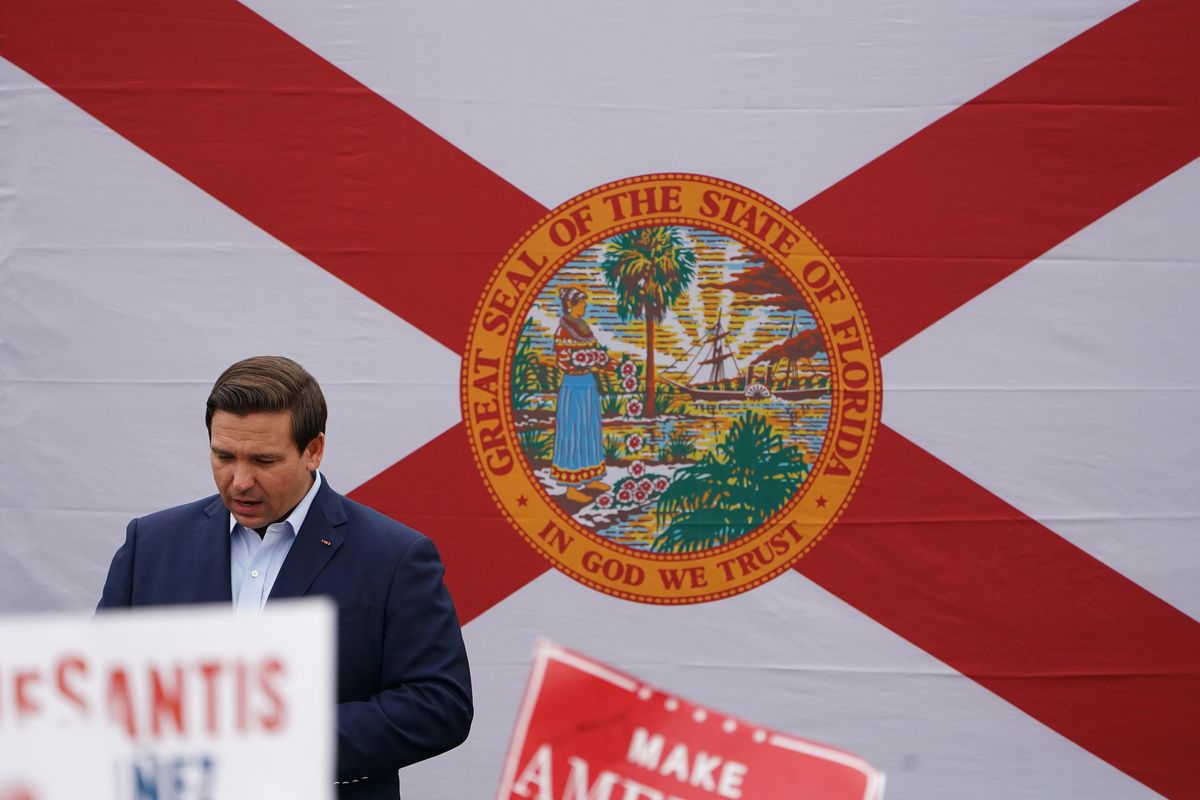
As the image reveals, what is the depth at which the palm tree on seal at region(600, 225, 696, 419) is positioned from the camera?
201 centimetres

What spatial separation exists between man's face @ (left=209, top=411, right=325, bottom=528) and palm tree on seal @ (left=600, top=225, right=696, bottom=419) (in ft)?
2.59

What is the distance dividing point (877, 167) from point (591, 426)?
1.97 feet

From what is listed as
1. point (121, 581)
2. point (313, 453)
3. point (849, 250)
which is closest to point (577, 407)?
point (849, 250)

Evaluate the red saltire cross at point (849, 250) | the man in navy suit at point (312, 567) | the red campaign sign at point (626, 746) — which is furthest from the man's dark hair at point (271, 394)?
the red saltire cross at point (849, 250)

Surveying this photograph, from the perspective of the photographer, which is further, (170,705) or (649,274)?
(649,274)

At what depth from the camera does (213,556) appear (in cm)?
135

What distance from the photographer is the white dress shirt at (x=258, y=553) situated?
4.42ft

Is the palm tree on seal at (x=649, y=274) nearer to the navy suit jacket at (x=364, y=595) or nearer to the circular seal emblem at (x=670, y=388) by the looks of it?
the circular seal emblem at (x=670, y=388)

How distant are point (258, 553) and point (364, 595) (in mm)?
123

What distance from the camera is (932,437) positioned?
6.61 ft

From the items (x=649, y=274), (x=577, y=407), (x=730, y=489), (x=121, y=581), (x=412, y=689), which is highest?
(x=649, y=274)

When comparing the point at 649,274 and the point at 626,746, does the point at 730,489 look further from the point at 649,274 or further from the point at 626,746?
the point at 626,746

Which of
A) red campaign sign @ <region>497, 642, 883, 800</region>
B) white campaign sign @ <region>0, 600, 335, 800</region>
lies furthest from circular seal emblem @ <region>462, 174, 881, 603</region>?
white campaign sign @ <region>0, 600, 335, 800</region>

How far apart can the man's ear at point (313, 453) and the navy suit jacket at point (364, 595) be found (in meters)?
0.03
